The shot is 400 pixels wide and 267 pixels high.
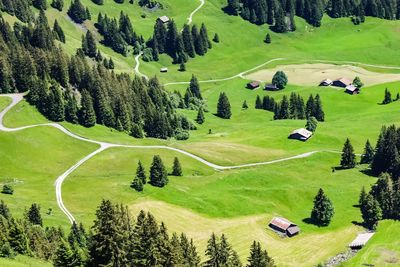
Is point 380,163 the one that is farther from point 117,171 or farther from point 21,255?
point 21,255

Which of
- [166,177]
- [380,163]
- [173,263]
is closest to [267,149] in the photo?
[380,163]

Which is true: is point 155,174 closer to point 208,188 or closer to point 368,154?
point 208,188

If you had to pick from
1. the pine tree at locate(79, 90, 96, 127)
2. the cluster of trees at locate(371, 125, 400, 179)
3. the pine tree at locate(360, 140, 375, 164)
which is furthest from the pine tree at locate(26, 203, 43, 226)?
the pine tree at locate(360, 140, 375, 164)

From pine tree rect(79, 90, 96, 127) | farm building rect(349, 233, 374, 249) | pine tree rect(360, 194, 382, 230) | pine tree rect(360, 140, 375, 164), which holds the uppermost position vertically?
pine tree rect(79, 90, 96, 127)

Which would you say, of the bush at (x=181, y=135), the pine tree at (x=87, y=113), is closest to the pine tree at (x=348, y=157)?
the bush at (x=181, y=135)

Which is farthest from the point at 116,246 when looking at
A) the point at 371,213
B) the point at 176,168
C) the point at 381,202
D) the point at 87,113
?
the point at 87,113

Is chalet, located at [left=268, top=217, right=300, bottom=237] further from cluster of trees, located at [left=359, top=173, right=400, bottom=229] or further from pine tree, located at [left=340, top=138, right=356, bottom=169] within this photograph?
pine tree, located at [left=340, top=138, right=356, bottom=169]

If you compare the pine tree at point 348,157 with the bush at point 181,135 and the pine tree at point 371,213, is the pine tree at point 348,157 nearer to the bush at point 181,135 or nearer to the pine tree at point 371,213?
the pine tree at point 371,213
